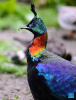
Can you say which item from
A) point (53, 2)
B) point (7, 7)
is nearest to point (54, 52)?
point (7, 7)

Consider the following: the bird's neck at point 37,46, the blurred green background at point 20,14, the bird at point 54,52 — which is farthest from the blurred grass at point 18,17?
the bird's neck at point 37,46

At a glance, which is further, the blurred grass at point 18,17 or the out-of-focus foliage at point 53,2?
the out-of-focus foliage at point 53,2

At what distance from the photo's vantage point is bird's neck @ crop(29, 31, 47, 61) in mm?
2570

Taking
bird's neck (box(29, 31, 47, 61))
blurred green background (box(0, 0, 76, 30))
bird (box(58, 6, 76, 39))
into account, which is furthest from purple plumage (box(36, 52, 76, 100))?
blurred green background (box(0, 0, 76, 30))

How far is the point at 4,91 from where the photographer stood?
3.55m

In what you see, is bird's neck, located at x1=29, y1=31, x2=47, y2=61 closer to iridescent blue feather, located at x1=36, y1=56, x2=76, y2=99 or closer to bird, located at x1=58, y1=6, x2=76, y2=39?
iridescent blue feather, located at x1=36, y1=56, x2=76, y2=99

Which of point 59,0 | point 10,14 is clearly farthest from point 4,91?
point 59,0

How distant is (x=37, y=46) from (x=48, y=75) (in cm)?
40

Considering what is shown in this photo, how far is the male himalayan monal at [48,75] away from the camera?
92.9 inches

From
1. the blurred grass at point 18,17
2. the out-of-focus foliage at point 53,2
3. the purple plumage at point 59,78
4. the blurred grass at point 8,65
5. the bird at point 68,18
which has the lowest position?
the purple plumage at point 59,78

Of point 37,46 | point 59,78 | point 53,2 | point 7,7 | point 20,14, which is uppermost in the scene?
point 53,2

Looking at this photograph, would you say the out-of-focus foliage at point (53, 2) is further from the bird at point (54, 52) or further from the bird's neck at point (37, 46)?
the bird's neck at point (37, 46)

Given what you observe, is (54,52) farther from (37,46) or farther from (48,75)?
(48,75)

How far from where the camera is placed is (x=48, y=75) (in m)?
2.40
